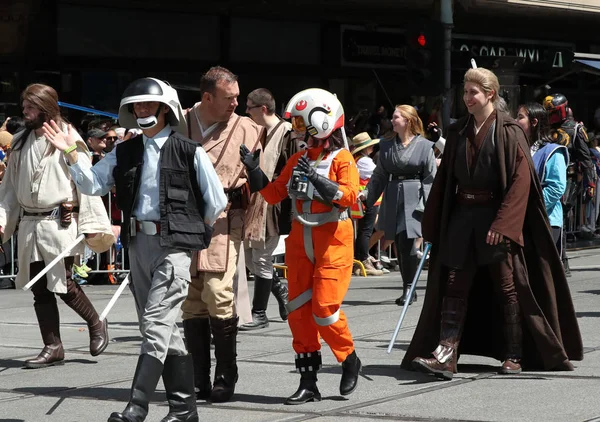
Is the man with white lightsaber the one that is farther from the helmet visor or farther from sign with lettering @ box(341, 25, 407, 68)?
sign with lettering @ box(341, 25, 407, 68)

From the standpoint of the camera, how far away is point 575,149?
14297 mm

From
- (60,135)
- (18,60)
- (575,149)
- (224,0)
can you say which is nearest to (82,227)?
(60,135)

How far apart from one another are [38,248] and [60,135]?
1.93 metres

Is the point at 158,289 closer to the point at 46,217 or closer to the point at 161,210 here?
the point at 161,210

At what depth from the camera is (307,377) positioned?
6711mm

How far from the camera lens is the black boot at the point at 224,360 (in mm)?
6844

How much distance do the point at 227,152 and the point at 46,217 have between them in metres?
1.79

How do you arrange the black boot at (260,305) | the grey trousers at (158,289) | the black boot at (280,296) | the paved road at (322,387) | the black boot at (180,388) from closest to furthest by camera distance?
the grey trousers at (158,289)
the black boot at (180,388)
the paved road at (322,387)
the black boot at (260,305)
the black boot at (280,296)

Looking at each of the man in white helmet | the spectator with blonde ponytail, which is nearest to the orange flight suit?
the man in white helmet

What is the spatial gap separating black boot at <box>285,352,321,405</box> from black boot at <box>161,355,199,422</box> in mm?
696

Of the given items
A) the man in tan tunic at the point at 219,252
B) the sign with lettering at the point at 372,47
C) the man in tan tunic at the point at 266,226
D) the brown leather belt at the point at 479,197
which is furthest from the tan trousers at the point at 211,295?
the sign with lettering at the point at 372,47

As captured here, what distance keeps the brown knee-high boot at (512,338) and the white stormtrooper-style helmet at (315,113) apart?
1634 millimetres

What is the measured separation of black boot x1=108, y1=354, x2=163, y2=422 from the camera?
5.86 metres

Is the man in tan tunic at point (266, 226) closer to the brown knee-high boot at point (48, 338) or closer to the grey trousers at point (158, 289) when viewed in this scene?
the brown knee-high boot at point (48, 338)
